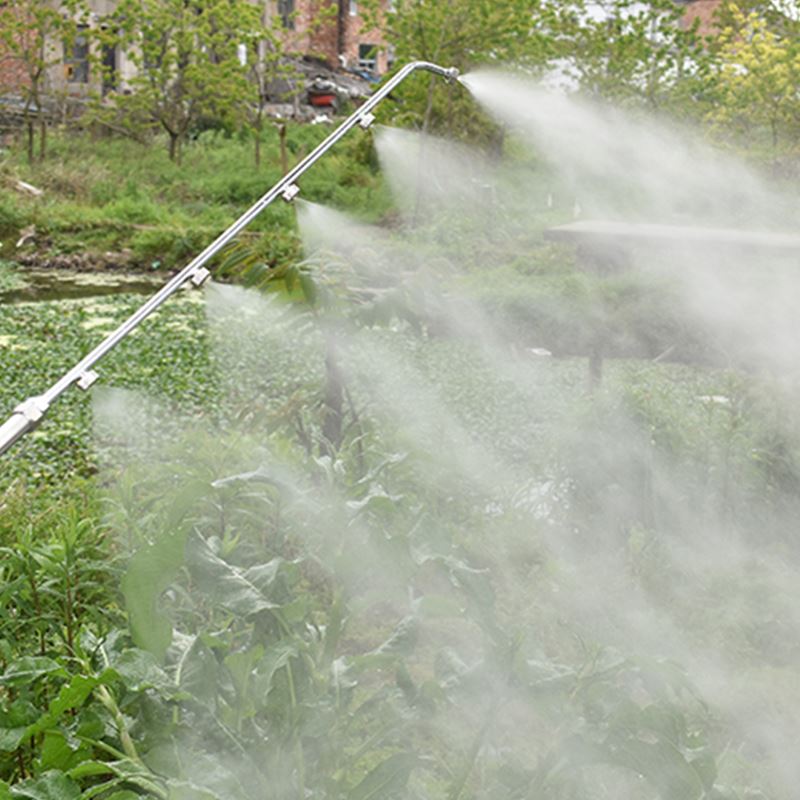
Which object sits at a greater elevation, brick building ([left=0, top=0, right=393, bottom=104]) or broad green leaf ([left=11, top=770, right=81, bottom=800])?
brick building ([left=0, top=0, right=393, bottom=104])

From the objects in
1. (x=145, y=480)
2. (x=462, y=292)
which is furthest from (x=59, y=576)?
(x=462, y=292)

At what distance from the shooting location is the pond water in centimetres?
834

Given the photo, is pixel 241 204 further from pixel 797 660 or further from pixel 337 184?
pixel 797 660

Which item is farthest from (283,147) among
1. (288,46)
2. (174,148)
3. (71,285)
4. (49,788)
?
(49,788)

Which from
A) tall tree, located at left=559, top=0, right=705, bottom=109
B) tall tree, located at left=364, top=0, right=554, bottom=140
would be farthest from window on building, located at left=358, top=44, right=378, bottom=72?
tall tree, located at left=364, top=0, right=554, bottom=140

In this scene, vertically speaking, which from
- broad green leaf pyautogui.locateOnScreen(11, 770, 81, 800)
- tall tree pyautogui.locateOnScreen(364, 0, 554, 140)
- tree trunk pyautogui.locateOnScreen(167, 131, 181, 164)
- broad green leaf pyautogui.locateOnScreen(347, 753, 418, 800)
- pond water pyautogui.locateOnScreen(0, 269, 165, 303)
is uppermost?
tall tree pyautogui.locateOnScreen(364, 0, 554, 140)

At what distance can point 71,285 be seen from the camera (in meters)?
8.81

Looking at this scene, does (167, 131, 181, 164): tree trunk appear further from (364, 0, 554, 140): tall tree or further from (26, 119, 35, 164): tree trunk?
(364, 0, 554, 140): tall tree

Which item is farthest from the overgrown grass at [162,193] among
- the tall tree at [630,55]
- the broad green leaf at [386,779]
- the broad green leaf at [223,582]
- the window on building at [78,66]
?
the broad green leaf at [386,779]

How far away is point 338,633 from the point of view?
1.71 m

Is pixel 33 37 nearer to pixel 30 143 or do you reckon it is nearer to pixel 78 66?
pixel 78 66

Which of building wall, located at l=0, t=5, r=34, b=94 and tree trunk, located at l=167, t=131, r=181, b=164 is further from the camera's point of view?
building wall, located at l=0, t=5, r=34, b=94

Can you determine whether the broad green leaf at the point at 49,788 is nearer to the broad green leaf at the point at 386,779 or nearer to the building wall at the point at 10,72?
the broad green leaf at the point at 386,779

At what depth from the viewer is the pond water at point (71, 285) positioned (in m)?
8.34
